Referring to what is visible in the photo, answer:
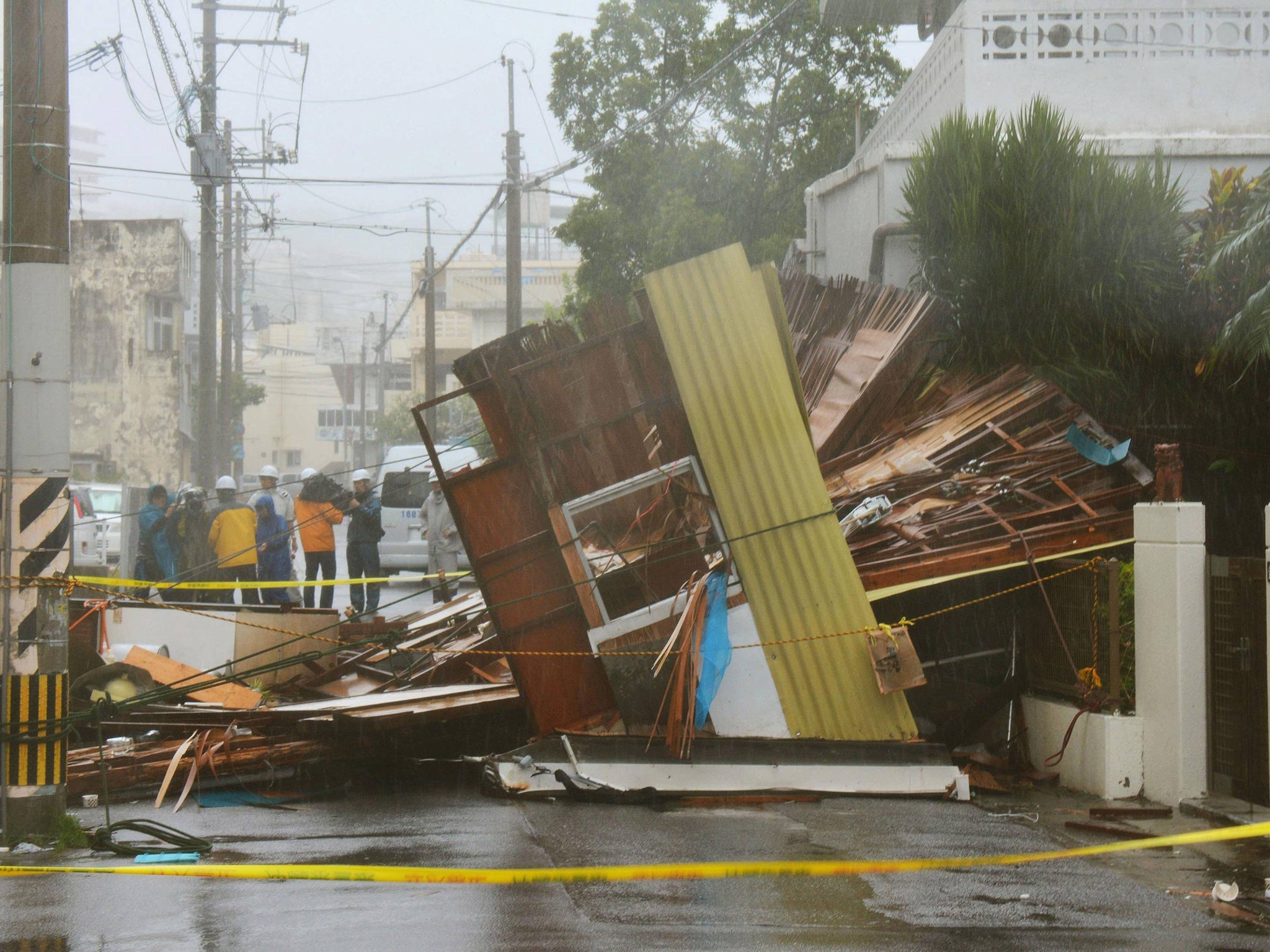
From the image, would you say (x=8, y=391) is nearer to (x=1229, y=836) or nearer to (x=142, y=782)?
(x=142, y=782)

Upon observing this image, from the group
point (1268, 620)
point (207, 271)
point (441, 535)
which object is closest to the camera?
point (1268, 620)

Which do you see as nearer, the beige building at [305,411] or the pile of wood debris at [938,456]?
the pile of wood debris at [938,456]

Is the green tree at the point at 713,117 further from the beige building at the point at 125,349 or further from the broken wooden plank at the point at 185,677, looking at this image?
the beige building at the point at 125,349

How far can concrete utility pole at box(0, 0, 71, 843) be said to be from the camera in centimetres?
684

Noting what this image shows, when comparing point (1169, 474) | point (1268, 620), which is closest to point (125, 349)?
point (1169, 474)

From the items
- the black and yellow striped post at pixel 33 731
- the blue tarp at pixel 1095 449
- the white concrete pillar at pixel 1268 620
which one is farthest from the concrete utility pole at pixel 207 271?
the white concrete pillar at pixel 1268 620

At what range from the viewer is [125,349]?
4338 cm

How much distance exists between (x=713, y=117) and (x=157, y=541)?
15.8m

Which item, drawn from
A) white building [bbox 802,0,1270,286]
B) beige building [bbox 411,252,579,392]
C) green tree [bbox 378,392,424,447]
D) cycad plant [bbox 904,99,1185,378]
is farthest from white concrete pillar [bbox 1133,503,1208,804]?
beige building [bbox 411,252,579,392]

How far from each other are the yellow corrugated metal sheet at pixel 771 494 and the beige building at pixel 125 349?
38.3 metres

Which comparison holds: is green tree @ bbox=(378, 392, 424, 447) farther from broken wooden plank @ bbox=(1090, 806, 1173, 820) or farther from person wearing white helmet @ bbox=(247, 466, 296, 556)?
broken wooden plank @ bbox=(1090, 806, 1173, 820)

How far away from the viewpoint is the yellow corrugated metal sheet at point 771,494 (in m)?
8.55

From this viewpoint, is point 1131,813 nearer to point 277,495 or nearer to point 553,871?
point 553,871

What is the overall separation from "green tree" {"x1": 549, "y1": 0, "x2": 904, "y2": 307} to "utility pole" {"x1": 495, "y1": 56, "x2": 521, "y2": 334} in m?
1.18
